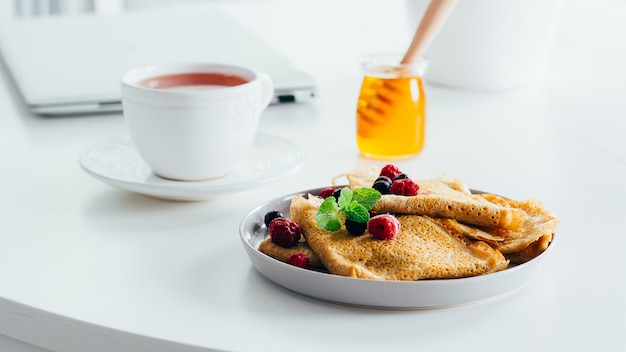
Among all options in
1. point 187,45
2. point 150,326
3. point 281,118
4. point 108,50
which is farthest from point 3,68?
point 150,326

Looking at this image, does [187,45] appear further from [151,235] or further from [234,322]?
[234,322]

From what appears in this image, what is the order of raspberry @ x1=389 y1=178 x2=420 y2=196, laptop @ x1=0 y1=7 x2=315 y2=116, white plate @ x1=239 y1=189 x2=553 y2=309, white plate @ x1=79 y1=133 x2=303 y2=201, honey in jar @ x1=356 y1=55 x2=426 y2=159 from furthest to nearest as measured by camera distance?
laptop @ x1=0 y1=7 x2=315 y2=116 < honey in jar @ x1=356 y1=55 x2=426 y2=159 < white plate @ x1=79 y1=133 x2=303 y2=201 < raspberry @ x1=389 y1=178 x2=420 y2=196 < white plate @ x1=239 y1=189 x2=553 y2=309

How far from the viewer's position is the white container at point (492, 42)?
155 cm

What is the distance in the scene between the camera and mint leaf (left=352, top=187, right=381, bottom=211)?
797 millimetres

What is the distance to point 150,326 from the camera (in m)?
0.72

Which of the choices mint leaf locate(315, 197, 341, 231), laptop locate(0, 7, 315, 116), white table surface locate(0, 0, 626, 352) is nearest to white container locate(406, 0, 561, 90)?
white table surface locate(0, 0, 626, 352)

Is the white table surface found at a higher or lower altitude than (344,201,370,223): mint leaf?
lower

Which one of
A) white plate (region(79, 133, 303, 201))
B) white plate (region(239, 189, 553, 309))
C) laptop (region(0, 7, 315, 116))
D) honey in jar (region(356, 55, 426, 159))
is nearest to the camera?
white plate (region(239, 189, 553, 309))

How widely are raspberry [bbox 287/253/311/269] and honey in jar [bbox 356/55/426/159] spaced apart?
0.50 m

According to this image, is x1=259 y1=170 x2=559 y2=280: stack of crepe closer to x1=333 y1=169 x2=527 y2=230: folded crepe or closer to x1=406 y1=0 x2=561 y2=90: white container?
x1=333 y1=169 x2=527 y2=230: folded crepe

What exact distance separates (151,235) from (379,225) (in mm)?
316

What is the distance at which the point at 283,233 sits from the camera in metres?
0.78

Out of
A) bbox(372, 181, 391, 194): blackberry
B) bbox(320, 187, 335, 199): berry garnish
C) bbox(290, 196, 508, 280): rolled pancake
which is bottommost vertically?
bbox(320, 187, 335, 199): berry garnish

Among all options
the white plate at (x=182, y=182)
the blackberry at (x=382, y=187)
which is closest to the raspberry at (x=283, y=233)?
the blackberry at (x=382, y=187)
